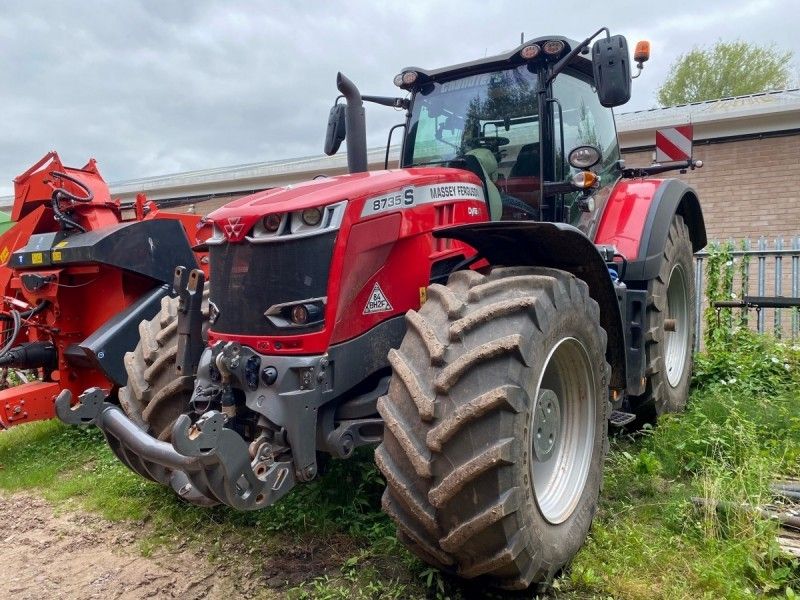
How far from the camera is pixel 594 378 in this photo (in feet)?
9.27

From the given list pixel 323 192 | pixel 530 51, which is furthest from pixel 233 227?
pixel 530 51

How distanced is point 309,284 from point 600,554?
1682mm

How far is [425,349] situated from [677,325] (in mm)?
3390

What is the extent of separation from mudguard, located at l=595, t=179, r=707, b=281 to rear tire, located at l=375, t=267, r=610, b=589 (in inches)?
61.1

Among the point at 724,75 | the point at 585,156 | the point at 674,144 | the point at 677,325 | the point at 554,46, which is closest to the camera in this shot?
the point at 585,156

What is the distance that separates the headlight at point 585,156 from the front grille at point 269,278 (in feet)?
5.15

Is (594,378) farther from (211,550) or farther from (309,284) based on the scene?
(211,550)

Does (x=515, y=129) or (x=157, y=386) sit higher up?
(x=515, y=129)

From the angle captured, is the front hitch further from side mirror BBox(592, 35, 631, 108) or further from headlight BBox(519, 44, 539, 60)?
headlight BBox(519, 44, 539, 60)

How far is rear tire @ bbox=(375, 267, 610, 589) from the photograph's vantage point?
2.10m

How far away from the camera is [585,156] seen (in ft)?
11.0

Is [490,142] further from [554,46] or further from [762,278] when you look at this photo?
[762,278]

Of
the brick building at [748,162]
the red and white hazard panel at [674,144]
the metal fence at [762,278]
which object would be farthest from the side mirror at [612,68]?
the brick building at [748,162]

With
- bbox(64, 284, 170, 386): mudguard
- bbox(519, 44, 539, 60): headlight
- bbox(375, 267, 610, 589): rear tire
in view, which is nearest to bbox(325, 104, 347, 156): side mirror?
bbox(519, 44, 539, 60): headlight
